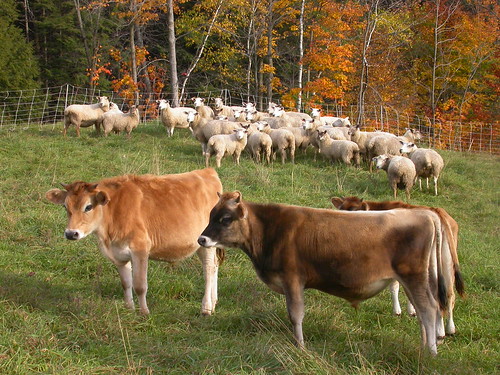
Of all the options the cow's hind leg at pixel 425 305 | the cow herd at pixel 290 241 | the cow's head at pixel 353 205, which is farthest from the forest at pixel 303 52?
the cow's hind leg at pixel 425 305

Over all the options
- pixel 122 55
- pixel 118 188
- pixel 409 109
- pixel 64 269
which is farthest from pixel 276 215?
pixel 122 55

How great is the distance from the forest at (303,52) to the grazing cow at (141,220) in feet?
79.1

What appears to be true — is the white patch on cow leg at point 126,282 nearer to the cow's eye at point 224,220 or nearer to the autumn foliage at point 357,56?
the cow's eye at point 224,220

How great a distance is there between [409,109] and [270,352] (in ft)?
Result: 107

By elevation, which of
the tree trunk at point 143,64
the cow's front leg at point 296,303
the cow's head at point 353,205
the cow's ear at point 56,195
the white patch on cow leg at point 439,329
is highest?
the tree trunk at point 143,64

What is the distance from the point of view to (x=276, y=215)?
6.52 meters

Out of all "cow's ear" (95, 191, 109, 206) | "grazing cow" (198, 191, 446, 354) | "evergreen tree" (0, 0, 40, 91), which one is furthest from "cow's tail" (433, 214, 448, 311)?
"evergreen tree" (0, 0, 40, 91)

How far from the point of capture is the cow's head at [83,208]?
6.84m

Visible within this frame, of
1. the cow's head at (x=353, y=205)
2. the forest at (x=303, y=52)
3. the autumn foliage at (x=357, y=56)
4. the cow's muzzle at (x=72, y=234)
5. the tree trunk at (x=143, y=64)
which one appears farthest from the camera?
the tree trunk at (x=143, y=64)

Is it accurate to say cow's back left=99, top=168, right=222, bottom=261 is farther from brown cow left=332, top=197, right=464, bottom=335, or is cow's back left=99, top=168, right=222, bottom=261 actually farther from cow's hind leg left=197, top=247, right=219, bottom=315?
brown cow left=332, top=197, right=464, bottom=335

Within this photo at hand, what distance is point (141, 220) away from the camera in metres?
7.20

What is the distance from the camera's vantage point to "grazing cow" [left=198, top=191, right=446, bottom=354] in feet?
19.9

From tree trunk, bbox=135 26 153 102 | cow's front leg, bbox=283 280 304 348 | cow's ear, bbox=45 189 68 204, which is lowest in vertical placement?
cow's front leg, bbox=283 280 304 348

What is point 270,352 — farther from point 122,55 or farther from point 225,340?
point 122,55
